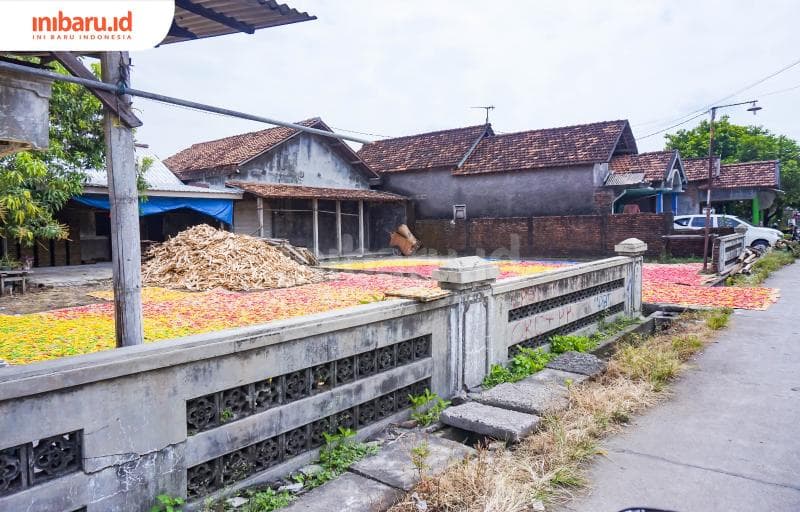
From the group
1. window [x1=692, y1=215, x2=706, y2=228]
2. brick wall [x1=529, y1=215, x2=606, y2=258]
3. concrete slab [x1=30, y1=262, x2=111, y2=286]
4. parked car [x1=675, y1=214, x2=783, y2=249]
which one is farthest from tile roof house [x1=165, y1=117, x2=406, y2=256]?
window [x1=692, y1=215, x2=706, y2=228]

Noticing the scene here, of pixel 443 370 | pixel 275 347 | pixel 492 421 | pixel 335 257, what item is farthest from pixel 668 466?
pixel 335 257

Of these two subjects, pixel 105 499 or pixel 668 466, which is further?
pixel 668 466

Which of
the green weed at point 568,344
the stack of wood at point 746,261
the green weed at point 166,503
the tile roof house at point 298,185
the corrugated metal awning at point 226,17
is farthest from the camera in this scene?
the tile roof house at point 298,185

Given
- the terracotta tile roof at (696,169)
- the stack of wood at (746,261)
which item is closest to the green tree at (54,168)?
the stack of wood at (746,261)

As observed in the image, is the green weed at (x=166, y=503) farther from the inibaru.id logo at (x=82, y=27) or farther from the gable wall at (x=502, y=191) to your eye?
the gable wall at (x=502, y=191)

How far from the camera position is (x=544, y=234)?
21.1 meters

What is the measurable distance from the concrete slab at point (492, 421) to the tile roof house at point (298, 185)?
50.6ft

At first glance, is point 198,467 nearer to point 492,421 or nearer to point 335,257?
point 492,421

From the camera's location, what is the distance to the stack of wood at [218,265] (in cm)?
1221

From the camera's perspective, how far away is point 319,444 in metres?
3.38

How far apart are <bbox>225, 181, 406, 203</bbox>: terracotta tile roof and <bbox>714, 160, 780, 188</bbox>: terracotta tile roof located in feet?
54.9

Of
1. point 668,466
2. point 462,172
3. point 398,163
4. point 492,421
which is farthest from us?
point 398,163

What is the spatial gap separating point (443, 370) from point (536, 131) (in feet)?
71.7

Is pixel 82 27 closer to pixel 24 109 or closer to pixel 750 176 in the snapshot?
pixel 24 109
